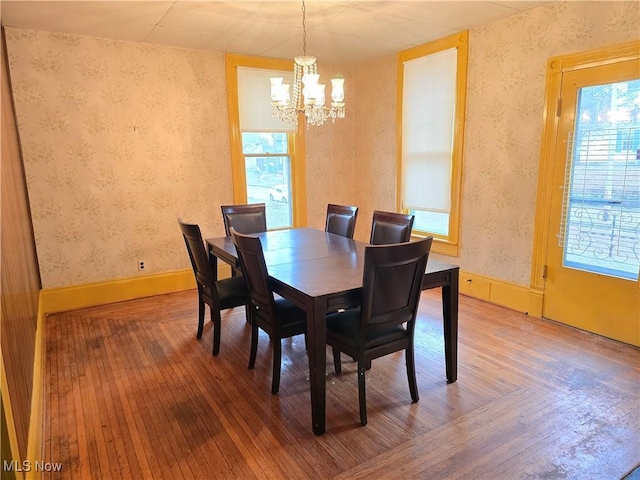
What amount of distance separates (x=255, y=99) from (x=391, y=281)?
130 inches

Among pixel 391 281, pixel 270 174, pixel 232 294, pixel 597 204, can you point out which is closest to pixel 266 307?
pixel 232 294

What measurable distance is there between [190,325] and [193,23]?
2560 millimetres

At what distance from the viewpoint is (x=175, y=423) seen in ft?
7.39

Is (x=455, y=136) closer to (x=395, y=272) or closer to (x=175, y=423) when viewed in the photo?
(x=395, y=272)

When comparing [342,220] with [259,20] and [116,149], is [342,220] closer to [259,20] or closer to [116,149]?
[259,20]

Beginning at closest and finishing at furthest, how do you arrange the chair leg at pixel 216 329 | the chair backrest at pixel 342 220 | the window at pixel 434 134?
the chair leg at pixel 216 329 → the chair backrest at pixel 342 220 → the window at pixel 434 134

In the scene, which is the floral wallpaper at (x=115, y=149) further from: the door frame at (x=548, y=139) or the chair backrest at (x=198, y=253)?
the door frame at (x=548, y=139)

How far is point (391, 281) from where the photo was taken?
6.96ft

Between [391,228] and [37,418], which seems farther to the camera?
[391,228]

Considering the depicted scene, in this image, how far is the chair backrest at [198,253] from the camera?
2885 mm

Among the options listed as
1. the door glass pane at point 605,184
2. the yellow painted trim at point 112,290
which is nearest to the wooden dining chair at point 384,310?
the door glass pane at point 605,184

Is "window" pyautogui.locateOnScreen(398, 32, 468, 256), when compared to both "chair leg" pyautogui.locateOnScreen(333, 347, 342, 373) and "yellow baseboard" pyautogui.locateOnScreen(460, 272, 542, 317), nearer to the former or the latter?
"yellow baseboard" pyautogui.locateOnScreen(460, 272, 542, 317)

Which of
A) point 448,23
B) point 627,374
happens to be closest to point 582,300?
point 627,374

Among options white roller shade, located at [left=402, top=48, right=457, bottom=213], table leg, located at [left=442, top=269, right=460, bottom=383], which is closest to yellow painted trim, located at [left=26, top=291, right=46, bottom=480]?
table leg, located at [left=442, top=269, right=460, bottom=383]
